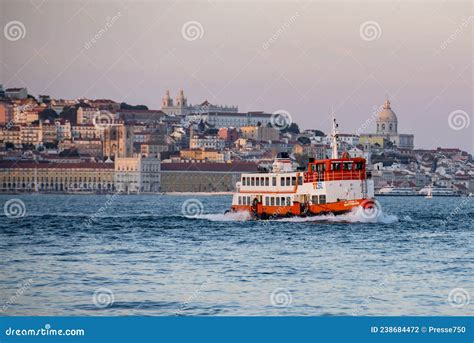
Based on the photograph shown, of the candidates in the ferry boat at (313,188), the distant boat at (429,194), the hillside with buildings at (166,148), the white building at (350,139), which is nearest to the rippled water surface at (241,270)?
the ferry boat at (313,188)

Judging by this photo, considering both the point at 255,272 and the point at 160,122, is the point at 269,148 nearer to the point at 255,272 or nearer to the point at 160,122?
the point at 160,122

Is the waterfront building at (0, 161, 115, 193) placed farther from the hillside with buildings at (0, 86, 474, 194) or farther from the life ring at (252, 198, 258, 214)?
the life ring at (252, 198, 258, 214)

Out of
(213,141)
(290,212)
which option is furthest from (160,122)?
(290,212)

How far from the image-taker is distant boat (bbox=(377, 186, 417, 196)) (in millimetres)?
80125

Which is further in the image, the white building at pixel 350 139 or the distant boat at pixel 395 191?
the white building at pixel 350 139

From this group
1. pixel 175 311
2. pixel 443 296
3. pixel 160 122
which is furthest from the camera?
pixel 160 122

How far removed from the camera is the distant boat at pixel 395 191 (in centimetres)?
8012

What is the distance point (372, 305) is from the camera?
10844mm

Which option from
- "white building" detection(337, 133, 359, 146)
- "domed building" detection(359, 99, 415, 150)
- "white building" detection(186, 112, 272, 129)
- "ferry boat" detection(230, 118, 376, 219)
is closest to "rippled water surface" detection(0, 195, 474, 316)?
"ferry boat" detection(230, 118, 376, 219)

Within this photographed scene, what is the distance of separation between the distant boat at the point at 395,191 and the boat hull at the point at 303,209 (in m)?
54.9

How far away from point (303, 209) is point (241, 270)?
33.1 ft

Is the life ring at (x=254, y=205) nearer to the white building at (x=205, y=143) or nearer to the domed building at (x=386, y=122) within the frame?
the white building at (x=205, y=143)

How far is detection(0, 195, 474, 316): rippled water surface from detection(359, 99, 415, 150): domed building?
84.9 metres
